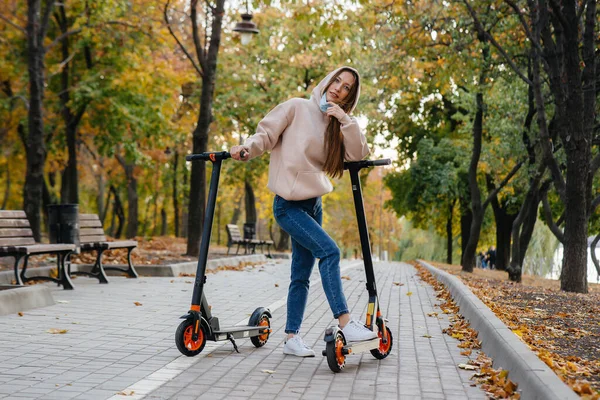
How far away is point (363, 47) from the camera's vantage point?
24.0 meters

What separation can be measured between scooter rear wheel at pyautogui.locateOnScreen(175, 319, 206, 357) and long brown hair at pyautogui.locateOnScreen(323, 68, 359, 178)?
1452 mm

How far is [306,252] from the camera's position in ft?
20.2

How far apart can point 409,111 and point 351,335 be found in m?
27.7

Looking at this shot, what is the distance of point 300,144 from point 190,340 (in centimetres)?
158

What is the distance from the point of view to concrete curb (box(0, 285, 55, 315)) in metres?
8.42

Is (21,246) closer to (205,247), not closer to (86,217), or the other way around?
(86,217)

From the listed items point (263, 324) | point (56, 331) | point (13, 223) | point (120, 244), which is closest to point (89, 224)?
point (120, 244)

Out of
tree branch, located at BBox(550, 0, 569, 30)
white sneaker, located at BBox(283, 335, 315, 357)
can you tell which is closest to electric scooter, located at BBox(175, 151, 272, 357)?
white sneaker, located at BBox(283, 335, 315, 357)

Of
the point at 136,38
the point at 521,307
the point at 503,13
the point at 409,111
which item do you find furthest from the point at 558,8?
the point at 409,111

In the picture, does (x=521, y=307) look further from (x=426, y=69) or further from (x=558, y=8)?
(x=426, y=69)

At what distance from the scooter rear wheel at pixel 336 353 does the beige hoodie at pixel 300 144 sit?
1010 mm

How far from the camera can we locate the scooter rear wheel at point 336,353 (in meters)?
5.42

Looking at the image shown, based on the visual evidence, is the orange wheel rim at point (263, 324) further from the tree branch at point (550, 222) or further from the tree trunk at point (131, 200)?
the tree trunk at point (131, 200)

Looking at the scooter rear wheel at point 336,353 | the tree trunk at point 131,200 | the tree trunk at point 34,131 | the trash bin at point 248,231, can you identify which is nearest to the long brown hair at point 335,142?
the scooter rear wheel at point 336,353
